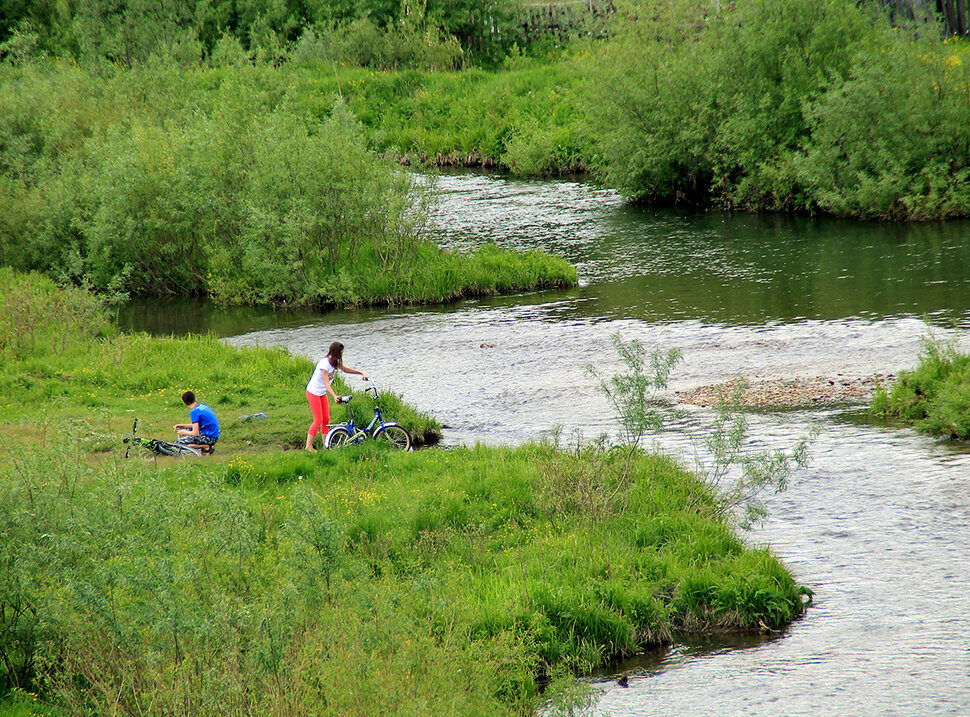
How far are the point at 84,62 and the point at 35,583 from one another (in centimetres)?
5162

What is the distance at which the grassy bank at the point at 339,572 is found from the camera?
356 inches

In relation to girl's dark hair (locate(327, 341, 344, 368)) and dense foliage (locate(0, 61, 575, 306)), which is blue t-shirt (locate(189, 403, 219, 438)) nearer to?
girl's dark hair (locate(327, 341, 344, 368))

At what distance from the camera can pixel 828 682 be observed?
11172mm

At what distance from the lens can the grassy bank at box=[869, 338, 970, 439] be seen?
61.1ft

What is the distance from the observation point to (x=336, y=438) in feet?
60.5

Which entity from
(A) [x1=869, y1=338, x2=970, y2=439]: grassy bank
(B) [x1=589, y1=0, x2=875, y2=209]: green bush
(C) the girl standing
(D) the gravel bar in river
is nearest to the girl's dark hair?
(C) the girl standing

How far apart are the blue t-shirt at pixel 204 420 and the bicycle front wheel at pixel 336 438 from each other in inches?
77.6

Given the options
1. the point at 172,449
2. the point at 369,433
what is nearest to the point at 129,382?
Answer: the point at 172,449

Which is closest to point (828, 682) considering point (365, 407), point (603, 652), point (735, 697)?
point (735, 697)

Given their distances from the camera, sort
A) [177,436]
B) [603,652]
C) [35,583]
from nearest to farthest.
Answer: [35,583] < [603,652] < [177,436]

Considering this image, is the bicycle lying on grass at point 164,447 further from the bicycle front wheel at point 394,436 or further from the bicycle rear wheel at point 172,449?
the bicycle front wheel at point 394,436

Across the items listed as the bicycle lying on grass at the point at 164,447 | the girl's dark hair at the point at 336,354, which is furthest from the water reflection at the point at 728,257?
the bicycle lying on grass at the point at 164,447

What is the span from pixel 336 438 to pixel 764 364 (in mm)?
10987

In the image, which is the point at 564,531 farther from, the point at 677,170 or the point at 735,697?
the point at 677,170
